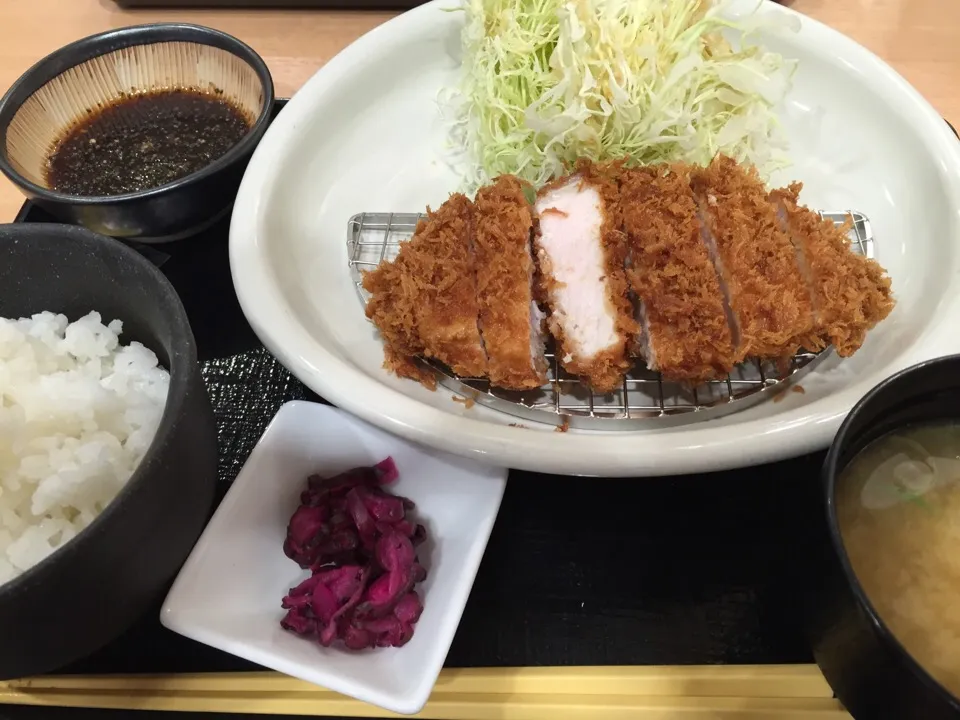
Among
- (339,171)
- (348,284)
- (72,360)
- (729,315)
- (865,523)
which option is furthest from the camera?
(339,171)

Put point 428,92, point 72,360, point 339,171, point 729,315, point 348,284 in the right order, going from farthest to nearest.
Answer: point 428,92 < point 339,171 < point 348,284 < point 729,315 < point 72,360

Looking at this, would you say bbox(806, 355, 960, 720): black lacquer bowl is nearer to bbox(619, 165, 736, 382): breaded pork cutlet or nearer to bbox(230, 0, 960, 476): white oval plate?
bbox(230, 0, 960, 476): white oval plate

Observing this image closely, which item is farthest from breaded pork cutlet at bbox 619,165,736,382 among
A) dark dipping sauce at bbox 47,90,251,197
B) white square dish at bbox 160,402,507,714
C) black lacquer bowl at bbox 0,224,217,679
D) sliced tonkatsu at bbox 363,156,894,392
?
dark dipping sauce at bbox 47,90,251,197

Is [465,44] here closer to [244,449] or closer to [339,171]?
[339,171]

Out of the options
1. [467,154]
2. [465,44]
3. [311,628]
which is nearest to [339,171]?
[467,154]

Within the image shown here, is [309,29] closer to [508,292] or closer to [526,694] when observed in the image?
[508,292]

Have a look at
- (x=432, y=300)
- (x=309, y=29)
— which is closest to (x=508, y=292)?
(x=432, y=300)

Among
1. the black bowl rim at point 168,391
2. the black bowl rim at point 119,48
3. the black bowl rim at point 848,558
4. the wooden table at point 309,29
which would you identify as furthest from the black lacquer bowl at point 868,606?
the wooden table at point 309,29

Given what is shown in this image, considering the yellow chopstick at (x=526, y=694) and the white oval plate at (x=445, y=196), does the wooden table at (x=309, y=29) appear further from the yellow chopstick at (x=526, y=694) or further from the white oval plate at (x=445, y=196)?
the yellow chopstick at (x=526, y=694)
